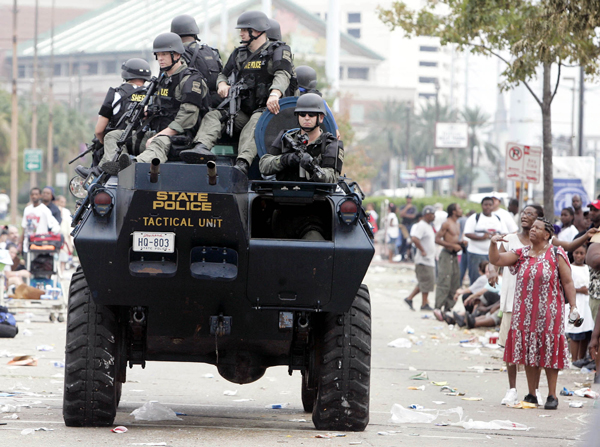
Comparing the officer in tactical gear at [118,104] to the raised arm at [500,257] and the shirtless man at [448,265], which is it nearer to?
the raised arm at [500,257]

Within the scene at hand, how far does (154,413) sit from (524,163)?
1050 cm

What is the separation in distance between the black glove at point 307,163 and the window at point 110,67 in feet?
367

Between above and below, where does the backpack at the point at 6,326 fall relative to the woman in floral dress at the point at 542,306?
below

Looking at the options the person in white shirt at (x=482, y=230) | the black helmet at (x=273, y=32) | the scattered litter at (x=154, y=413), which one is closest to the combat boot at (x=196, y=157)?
the black helmet at (x=273, y=32)

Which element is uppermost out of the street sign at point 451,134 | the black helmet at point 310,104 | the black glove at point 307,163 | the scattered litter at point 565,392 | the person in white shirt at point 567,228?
the street sign at point 451,134

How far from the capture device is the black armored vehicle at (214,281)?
22.1ft

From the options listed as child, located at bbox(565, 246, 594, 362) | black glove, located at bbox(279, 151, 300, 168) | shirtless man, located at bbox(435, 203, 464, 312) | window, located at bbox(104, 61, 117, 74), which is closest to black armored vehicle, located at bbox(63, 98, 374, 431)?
black glove, located at bbox(279, 151, 300, 168)

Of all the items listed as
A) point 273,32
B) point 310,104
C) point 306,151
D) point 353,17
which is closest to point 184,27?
point 273,32

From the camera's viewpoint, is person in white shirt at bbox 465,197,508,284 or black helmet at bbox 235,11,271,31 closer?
black helmet at bbox 235,11,271,31

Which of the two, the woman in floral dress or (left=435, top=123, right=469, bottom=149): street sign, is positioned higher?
(left=435, top=123, right=469, bottom=149): street sign

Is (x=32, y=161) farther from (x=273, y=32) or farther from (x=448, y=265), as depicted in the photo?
(x=273, y=32)

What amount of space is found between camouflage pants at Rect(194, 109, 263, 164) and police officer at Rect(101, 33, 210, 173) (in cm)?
8

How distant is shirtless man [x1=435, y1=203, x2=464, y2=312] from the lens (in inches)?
716

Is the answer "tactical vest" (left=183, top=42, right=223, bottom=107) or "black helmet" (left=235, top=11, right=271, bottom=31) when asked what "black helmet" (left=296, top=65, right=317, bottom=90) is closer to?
"tactical vest" (left=183, top=42, right=223, bottom=107)
